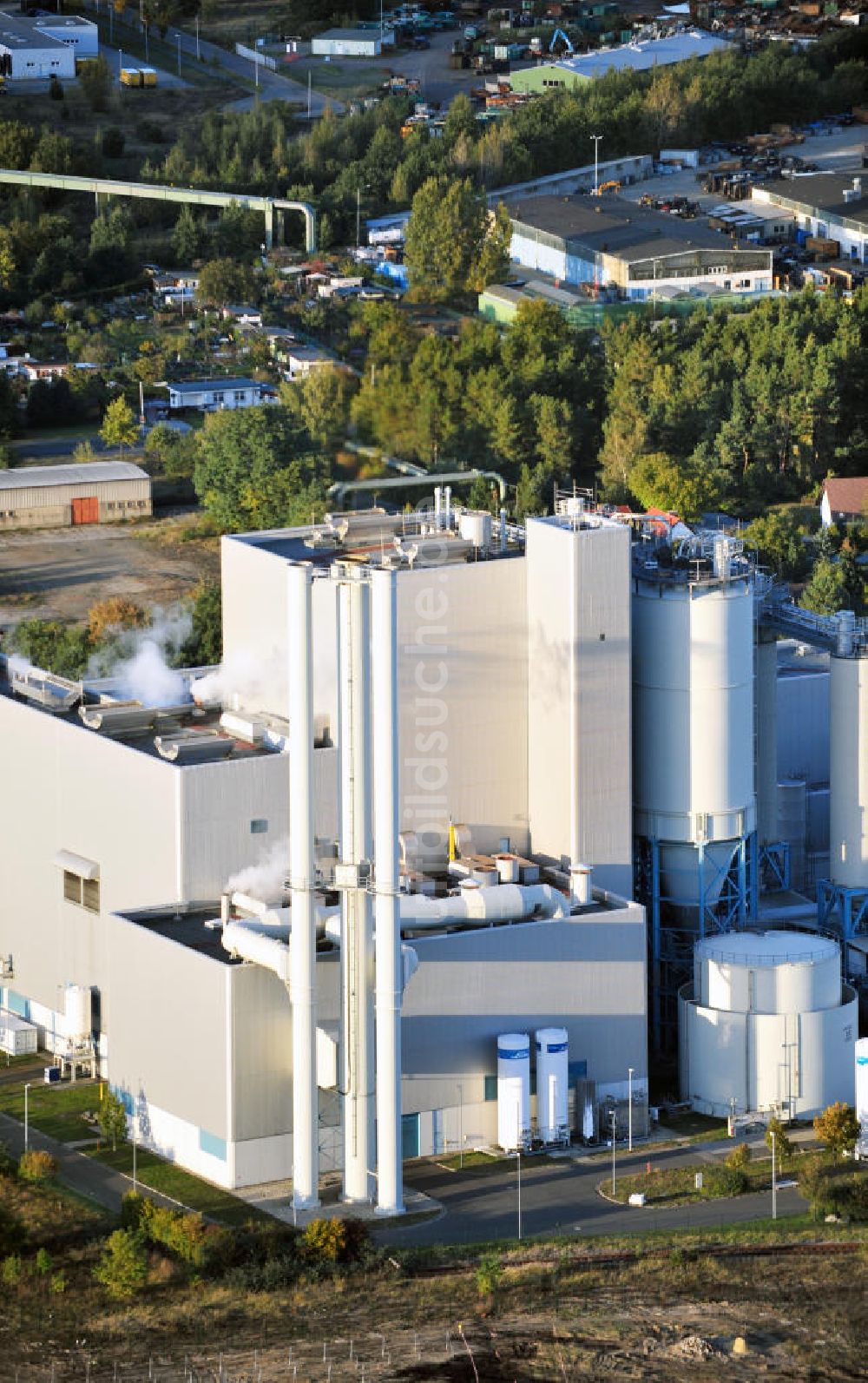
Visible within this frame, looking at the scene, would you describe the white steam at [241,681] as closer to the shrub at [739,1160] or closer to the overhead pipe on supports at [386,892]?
the overhead pipe on supports at [386,892]

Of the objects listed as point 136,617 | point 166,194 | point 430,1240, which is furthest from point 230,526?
point 430,1240

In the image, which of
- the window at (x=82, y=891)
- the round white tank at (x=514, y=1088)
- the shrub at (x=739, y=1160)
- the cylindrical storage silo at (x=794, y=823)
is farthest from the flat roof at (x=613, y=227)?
the shrub at (x=739, y=1160)

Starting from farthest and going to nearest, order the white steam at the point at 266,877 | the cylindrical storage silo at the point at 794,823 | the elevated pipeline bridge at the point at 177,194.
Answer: the elevated pipeline bridge at the point at 177,194 → the cylindrical storage silo at the point at 794,823 → the white steam at the point at 266,877

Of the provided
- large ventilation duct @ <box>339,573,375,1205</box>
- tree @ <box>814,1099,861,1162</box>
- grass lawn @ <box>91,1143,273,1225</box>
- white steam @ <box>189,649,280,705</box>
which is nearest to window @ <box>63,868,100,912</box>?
white steam @ <box>189,649,280,705</box>

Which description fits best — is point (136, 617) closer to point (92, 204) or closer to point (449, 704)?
point (449, 704)

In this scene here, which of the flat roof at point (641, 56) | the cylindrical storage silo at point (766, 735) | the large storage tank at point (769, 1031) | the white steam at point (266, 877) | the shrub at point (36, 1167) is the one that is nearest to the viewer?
the shrub at point (36, 1167)

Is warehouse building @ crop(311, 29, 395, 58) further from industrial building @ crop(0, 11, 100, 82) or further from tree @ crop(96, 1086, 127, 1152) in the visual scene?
tree @ crop(96, 1086, 127, 1152)
